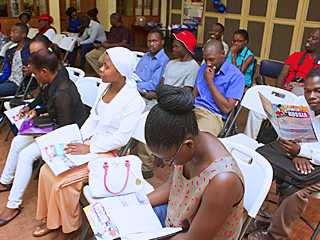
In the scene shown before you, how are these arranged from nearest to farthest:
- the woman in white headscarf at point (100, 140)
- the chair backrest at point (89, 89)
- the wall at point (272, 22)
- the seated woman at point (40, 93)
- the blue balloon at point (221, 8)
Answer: the woman in white headscarf at point (100, 140) → the seated woman at point (40, 93) → the chair backrest at point (89, 89) → the wall at point (272, 22) → the blue balloon at point (221, 8)

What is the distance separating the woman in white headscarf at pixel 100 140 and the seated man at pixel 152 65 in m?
1.10

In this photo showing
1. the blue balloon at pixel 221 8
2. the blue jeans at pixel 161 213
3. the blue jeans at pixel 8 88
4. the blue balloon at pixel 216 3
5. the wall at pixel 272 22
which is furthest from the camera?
the blue balloon at pixel 216 3

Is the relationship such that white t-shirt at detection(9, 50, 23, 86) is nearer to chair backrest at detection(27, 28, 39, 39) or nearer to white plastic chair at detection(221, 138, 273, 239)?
chair backrest at detection(27, 28, 39, 39)

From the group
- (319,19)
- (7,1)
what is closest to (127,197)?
(319,19)

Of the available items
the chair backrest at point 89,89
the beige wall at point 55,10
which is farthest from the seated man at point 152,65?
the beige wall at point 55,10

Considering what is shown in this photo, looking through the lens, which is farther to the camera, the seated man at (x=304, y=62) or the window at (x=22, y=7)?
the window at (x=22, y=7)

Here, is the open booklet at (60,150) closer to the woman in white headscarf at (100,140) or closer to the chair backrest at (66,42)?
the woman in white headscarf at (100,140)

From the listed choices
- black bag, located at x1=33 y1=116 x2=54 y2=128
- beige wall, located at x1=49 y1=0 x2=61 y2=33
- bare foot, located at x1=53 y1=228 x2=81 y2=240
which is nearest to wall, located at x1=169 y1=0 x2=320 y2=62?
beige wall, located at x1=49 y1=0 x2=61 y2=33

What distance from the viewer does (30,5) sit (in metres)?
7.64

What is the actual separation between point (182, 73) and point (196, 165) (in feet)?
6.73

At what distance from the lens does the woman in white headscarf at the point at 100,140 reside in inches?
77.6

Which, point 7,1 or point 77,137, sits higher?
point 7,1

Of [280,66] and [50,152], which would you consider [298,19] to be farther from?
[50,152]

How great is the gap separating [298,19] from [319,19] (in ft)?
1.65
